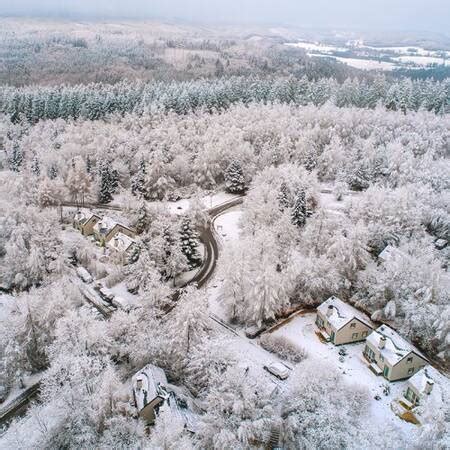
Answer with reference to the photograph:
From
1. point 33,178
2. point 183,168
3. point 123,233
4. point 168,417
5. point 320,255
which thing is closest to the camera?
point 168,417

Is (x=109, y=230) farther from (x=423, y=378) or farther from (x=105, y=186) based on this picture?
(x=423, y=378)

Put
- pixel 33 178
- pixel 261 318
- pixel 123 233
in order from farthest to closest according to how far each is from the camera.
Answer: pixel 33 178 → pixel 123 233 → pixel 261 318

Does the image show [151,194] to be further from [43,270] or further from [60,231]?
[43,270]

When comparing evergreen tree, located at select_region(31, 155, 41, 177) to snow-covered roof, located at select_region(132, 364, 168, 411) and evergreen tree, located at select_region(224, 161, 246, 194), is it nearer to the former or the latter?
evergreen tree, located at select_region(224, 161, 246, 194)

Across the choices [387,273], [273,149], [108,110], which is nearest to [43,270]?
[387,273]

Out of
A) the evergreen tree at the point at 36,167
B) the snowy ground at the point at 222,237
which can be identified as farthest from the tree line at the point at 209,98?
the snowy ground at the point at 222,237

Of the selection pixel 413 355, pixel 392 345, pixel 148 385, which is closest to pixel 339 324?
pixel 392 345
